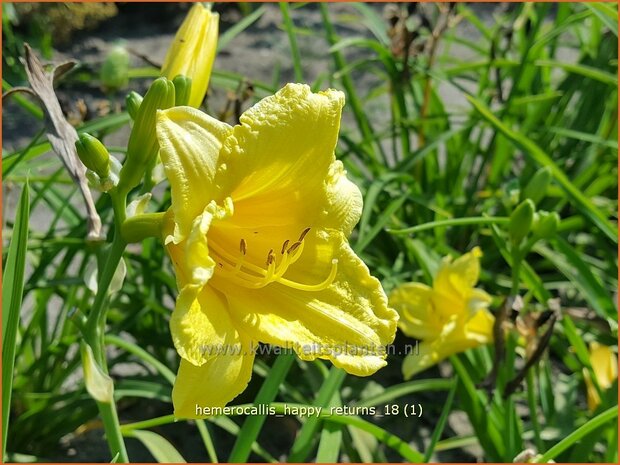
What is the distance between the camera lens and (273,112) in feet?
2.52

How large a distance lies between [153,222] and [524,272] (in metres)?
0.94

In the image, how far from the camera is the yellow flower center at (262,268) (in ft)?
2.58

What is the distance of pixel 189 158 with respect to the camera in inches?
28.8

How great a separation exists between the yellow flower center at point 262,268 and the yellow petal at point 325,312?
0.06 feet

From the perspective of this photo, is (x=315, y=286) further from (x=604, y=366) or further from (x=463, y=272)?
(x=604, y=366)

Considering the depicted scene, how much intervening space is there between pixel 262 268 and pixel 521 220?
0.54 meters

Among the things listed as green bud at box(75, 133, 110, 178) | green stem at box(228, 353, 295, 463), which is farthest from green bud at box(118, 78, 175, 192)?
green stem at box(228, 353, 295, 463)

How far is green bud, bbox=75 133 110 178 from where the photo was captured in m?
0.82

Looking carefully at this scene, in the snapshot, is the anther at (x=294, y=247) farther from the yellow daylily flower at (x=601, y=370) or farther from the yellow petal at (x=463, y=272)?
the yellow daylily flower at (x=601, y=370)

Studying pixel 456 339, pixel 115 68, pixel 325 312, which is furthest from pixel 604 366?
pixel 115 68

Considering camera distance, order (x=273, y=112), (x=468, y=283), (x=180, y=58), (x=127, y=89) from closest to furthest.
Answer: (x=273, y=112), (x=180, y=58), (x=468, y=283), (x=127, y=89)

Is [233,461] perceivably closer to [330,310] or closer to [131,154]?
[330,310]

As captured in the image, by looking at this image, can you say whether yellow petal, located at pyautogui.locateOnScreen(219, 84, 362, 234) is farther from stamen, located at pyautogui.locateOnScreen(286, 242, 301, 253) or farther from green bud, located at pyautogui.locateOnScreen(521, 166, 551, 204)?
green bud, located at pyautogui.locateOnScreen(521, 166, 551, 204)

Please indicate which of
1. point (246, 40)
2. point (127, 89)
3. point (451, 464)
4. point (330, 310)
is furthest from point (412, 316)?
point (246, 40)
